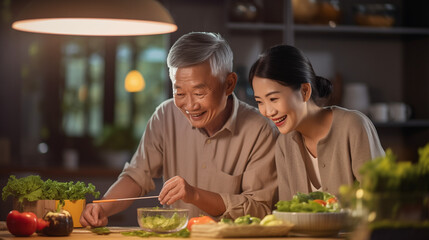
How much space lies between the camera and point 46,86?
25.2 ft

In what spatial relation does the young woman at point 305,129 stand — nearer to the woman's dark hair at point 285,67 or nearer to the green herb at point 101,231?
the woman's dark hair at point 285,67

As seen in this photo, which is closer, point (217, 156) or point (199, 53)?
point (199, 53)

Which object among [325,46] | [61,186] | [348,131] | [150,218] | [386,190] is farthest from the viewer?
[325,46]

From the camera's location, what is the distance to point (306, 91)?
9.70 ft

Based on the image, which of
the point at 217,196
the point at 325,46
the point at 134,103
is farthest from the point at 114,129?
the point at 217,196

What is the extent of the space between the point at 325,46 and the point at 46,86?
11.7 feet

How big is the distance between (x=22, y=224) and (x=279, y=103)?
1.16 metres

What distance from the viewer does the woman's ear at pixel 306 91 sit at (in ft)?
9.64

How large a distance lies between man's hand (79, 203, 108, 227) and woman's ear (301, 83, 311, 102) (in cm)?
101

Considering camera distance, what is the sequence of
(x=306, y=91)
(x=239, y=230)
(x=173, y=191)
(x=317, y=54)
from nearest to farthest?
(x=239, y=230) < (x=173, y=191) < (x=306, y=91) < (x=317, y=54)

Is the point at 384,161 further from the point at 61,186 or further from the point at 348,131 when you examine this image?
the point at 61,186

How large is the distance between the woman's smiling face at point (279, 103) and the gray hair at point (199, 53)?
26 cm

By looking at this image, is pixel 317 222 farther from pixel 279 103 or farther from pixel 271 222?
pixel 279 103

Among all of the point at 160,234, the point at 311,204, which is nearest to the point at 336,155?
the point at 311,204
